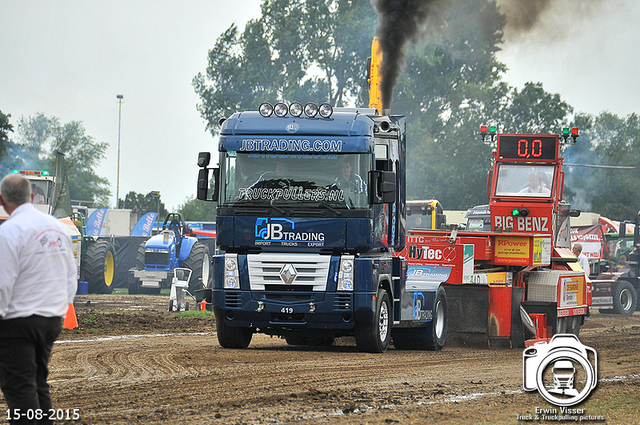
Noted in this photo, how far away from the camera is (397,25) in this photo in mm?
20859

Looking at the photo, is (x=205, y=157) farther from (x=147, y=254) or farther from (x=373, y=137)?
(x=147, y=254)

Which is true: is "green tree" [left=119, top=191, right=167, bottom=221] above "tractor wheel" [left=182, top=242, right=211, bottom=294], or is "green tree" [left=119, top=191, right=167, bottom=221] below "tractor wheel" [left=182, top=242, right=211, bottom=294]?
above

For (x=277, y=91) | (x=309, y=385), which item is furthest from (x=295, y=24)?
(x=309, y=385)

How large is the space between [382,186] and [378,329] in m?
2.11

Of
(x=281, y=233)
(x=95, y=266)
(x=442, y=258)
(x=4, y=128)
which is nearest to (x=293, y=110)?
(x=281, y=233)

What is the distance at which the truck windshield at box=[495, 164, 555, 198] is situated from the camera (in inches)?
728

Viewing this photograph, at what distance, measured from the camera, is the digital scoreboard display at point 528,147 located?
18.8 metres

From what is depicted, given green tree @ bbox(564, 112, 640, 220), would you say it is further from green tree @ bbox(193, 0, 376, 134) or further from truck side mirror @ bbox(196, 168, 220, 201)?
truck side mirror @ bbox(196, 168, 220, 201)

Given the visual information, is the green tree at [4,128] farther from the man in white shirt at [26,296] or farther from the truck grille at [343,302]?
the man in white shirt at [26,296]

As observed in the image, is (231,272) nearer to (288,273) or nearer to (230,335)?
(288,273)

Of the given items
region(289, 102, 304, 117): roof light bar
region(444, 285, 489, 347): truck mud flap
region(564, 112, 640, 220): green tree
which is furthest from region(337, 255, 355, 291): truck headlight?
region(564, 112, 640, 220): green tree

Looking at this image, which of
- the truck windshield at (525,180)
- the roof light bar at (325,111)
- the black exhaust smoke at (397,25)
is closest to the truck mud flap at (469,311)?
the truck windshield at (525,180)

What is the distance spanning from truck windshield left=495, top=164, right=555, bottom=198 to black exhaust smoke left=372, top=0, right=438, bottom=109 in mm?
3496

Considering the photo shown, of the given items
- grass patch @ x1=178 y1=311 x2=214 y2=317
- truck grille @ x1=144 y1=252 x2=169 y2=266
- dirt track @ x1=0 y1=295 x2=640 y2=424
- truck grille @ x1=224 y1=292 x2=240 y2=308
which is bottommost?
grass patch @ x1=178 y1=311 x2=214 y2=317
